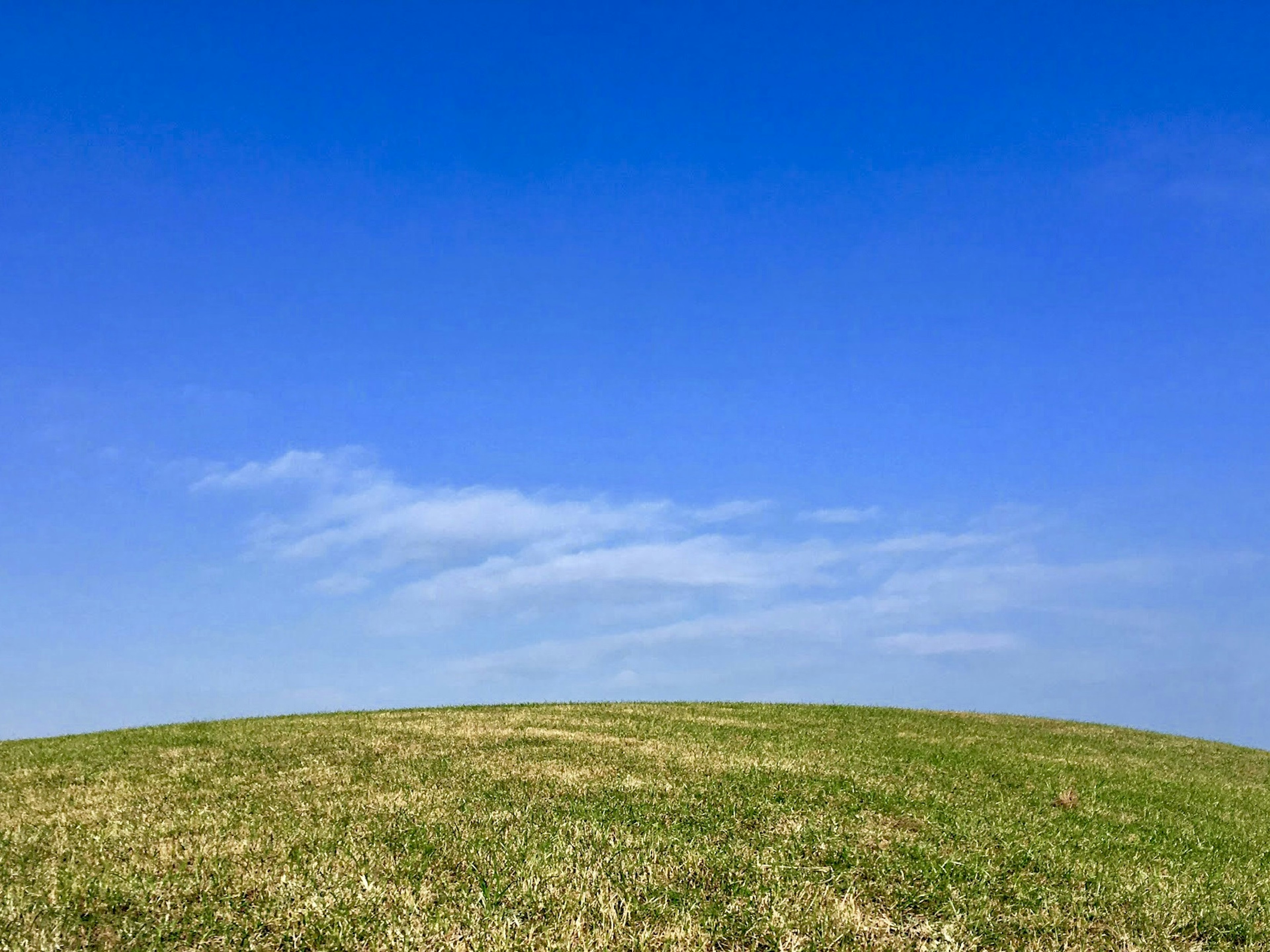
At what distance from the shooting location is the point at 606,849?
10.5 metres

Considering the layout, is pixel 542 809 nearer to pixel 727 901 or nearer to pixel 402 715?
pixel 727 901

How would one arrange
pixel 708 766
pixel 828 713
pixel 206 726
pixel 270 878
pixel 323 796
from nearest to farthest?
pixel 270 878 < pixel 323 796 < pixel 708 766 < pixel 206 726 < pixel 828 713

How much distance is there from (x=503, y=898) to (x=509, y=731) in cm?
1160

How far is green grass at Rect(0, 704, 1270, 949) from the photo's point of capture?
8703 mm

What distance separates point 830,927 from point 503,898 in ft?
10.5

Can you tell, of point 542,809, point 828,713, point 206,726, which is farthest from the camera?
point 828,713

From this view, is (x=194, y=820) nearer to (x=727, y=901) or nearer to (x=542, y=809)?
(x=542, y=809)

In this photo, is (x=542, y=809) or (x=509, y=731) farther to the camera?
(x=509, y=731)

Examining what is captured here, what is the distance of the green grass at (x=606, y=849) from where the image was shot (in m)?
8.70

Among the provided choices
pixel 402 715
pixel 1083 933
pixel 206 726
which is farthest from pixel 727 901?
pixel 206 726

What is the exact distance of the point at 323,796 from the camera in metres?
13.4

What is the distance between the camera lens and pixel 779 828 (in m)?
11.6

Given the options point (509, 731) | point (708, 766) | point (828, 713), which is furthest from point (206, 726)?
point (828, 713)

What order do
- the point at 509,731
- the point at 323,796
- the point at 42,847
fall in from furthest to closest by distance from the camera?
the point at 509,731, the point at 323,796, the point at 42,847
